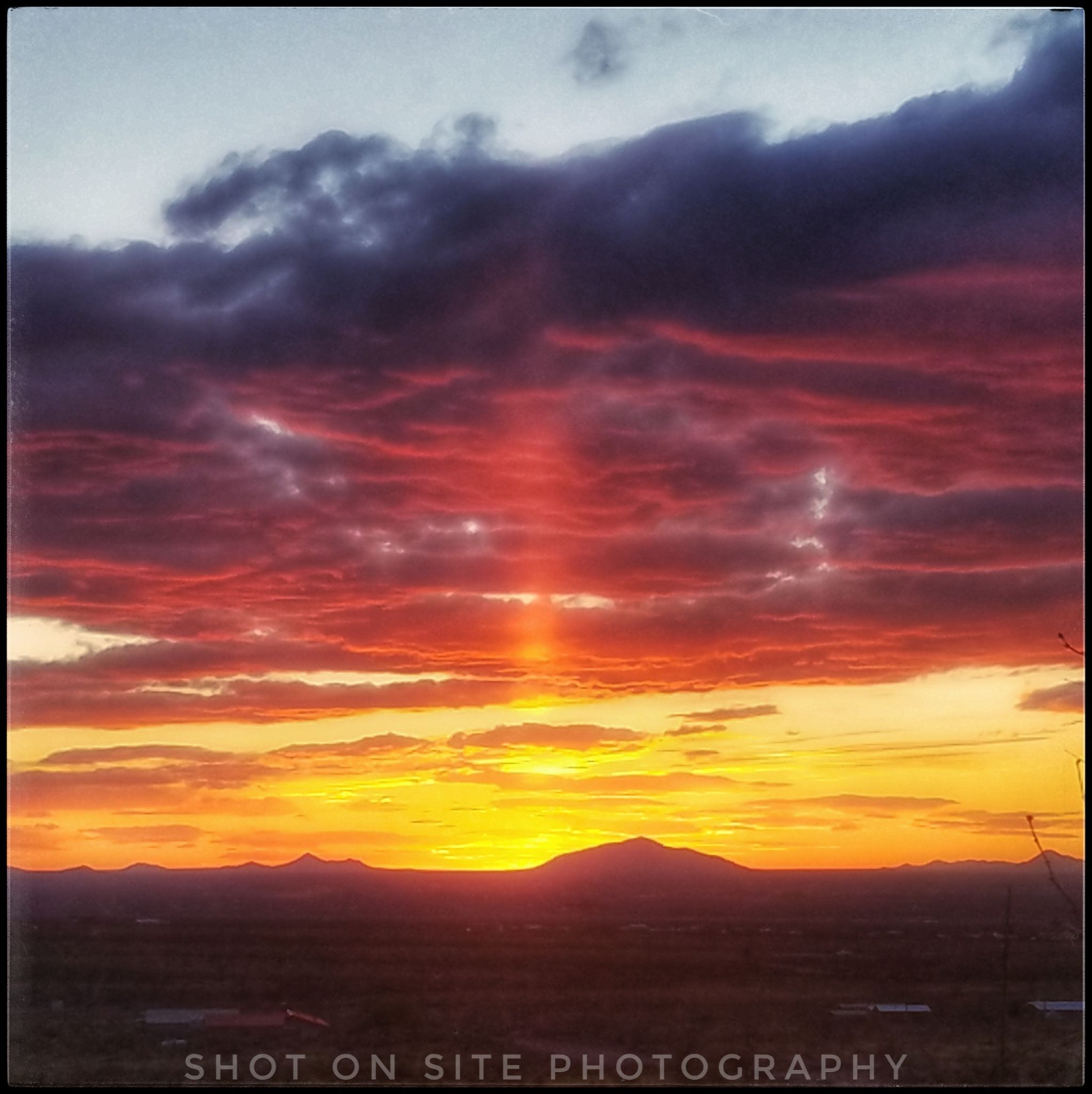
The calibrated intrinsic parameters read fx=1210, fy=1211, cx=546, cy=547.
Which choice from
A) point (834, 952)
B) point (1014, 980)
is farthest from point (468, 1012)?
point (834, 952)

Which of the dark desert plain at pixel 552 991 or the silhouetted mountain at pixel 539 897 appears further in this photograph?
the silhouetted mountain at pixel 539 897

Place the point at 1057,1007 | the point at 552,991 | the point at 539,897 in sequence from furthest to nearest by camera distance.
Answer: the point at 539,897
the point at 552,991
the point at 1057,1007

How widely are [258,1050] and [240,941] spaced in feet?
108

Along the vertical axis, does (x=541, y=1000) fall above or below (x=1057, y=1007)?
above

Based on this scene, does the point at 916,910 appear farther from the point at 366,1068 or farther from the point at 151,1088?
the point at 151,1088

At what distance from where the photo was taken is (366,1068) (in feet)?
84.1

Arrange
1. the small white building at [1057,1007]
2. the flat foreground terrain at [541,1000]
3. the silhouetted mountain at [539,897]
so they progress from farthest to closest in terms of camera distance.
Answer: the silhouetted mountain at [539,897] → the small white building at [1057,1007] → the flat foreground terrain at [541,1000]

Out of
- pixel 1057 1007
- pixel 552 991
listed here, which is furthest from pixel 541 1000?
pixel 1057 1007

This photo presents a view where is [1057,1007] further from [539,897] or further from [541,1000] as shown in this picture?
[539,897]

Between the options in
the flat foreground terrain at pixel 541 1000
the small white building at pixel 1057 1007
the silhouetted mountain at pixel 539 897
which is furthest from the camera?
the silhouetted mountain at pixel 539 897

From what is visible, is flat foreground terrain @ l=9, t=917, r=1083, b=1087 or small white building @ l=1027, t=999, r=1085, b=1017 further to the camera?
small white building @ l=1027, t=999, r=1085, b=1017

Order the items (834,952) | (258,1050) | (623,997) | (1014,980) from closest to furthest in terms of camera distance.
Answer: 1. (258,1050)
2. (623,997)
3. (1014,980)
4. (834,952)

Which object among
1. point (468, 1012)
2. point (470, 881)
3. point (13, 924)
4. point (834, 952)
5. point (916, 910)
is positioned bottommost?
point (470, 881)

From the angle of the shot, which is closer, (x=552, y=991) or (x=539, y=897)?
(x=552, y=991)
